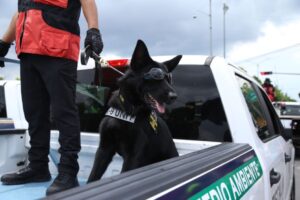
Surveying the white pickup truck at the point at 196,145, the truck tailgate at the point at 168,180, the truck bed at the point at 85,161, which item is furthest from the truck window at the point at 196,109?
the truck tailgate at the point at 168,180

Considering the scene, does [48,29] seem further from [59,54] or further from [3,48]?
[3,48]

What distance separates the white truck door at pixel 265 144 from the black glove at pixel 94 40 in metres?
1.08

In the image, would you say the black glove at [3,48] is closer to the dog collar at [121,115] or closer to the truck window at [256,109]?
the dog collar at [121,115]

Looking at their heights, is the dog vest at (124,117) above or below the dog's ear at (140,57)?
below

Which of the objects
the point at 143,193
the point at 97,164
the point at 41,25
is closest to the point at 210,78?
the point at 97,164

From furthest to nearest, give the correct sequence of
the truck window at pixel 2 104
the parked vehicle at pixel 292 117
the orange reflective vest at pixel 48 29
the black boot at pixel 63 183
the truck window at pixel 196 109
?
the parked vehicle at pixel 292 117
the truck window at pixel 2 104
the truck window at pixel 196 109
the orange reflective vest at pixel 48 29
the black boot at pixel 63 183

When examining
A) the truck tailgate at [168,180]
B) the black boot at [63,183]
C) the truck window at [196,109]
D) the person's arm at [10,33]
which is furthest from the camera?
the person's arm at [10,33]

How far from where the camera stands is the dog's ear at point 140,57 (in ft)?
9.67

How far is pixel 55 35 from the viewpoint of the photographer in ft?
8.76

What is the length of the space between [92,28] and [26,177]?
3.48 ft

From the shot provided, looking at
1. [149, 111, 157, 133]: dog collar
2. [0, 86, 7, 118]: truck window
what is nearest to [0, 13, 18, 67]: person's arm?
[149, 111, 157, 133]: dog collar

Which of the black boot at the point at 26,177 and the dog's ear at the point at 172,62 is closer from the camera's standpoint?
the black boot at the point at 26,177

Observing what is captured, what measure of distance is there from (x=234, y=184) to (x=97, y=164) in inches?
44.1

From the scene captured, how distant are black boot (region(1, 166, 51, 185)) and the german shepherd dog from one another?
12.8 inches
